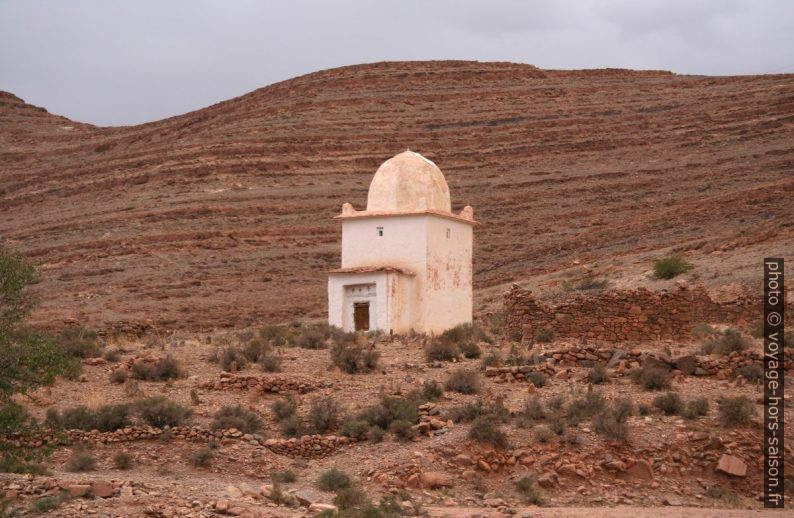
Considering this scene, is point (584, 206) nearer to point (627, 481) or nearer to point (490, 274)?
point (490, 274)

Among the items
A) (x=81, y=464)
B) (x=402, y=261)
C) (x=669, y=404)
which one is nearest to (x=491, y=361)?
(x=669, y=404)

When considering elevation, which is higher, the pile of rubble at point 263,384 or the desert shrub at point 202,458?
the pile of rubble at point 263,384

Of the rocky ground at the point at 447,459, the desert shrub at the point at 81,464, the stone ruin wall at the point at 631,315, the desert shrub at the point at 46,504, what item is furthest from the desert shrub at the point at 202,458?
the stone ruin wall at the point at 631,315

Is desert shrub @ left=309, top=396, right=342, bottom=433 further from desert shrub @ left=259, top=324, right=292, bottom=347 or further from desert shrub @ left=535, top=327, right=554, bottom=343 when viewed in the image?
desert shrub @ left=259, top=324, right=292, bottom=347

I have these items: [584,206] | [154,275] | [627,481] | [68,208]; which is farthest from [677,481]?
[68,208]

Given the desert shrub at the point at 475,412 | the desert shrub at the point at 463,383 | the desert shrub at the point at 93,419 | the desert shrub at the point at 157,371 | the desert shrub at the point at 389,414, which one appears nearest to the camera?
the desert shrub at the point at 475,412

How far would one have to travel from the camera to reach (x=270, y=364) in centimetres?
1894

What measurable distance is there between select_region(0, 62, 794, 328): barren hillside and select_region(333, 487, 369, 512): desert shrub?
16.1 meters

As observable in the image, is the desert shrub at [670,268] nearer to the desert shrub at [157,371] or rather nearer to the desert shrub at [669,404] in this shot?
the desert shrub at [157,371]

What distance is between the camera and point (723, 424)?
1410cm

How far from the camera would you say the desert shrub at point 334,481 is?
12.8 meters

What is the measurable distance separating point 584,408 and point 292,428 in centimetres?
356

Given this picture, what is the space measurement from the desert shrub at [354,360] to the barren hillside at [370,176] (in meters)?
10.5

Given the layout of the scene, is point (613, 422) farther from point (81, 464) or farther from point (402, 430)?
point (81, 464)
